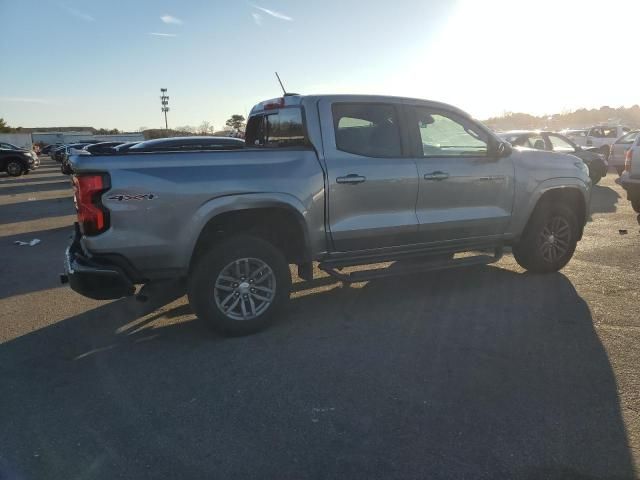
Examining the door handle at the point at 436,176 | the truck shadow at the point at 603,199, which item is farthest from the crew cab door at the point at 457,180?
the truck shadow at the point at 603,199

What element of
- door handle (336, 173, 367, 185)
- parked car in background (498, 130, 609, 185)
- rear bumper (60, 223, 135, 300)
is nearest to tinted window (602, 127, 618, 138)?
parked car in background (498, 130, 609, 185)

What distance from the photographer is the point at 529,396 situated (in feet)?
11.2

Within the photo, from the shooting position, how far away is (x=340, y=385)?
11.9ft

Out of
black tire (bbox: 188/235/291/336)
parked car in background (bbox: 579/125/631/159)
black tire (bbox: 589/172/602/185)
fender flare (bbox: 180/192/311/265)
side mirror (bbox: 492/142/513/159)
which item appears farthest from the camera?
parked car in background (bbox: 579/125/631/159)

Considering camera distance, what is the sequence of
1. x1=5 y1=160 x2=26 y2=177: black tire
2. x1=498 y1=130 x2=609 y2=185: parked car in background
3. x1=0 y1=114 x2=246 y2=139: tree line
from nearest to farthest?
1. x1=498 y1=130 x2=609 y2=185: parked car in background
2. x1=5 y1=160 x2=26 y2=177: black tire
3. x1=0 y1=114 x2=246 y2=139: tree line

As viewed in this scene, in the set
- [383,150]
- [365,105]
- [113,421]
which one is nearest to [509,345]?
[383,150]

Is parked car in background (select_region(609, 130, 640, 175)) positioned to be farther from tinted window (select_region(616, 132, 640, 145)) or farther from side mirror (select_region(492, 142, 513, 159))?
side mirror (select_region(492, 142, 513, 159))

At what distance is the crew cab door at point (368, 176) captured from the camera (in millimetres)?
4781

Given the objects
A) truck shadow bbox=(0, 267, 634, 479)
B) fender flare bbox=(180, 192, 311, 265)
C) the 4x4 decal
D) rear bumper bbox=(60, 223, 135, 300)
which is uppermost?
the 4x4 decal

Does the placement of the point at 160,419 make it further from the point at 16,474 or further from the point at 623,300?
the point at 623,300

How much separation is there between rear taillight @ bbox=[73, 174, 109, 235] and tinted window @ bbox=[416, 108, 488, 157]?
10.0 feet

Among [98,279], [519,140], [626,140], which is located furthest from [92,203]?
[626,140]

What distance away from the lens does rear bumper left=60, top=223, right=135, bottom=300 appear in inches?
157

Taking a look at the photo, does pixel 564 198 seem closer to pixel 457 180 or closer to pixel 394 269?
pixel 457 180
